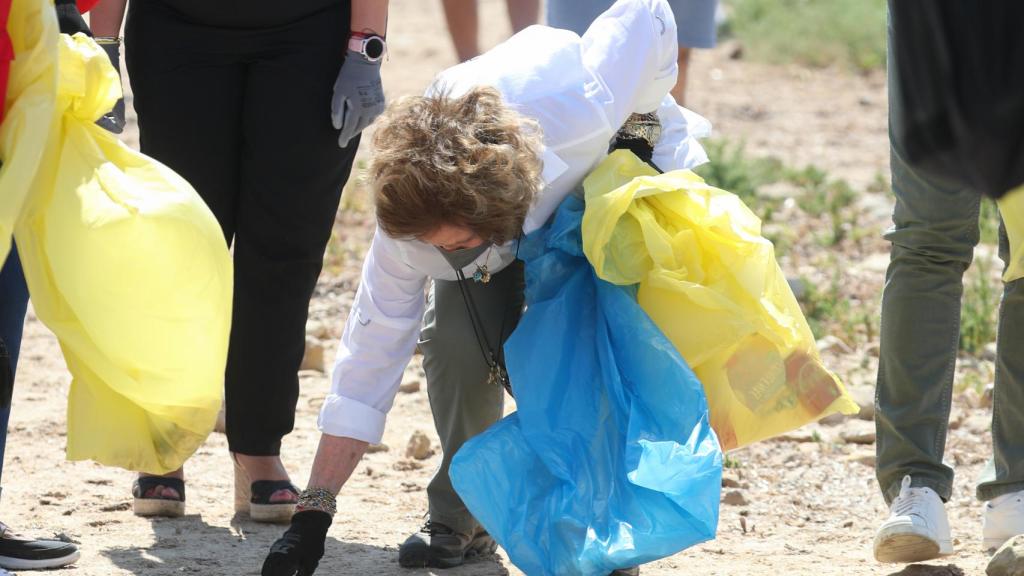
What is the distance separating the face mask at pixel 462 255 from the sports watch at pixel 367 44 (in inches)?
21.0

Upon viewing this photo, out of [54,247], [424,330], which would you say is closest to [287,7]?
[424,330]

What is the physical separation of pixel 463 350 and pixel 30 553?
0.96 meters

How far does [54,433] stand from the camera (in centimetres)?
407

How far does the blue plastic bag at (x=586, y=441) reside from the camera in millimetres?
2609

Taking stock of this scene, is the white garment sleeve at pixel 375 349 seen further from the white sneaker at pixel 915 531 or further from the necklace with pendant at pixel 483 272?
the white sneaker at pixel 915 531

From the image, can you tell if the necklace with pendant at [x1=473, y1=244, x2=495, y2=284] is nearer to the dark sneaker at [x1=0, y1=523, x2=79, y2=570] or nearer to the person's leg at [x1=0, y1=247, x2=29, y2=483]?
the person's leg at [x1=0, y1=247, x2=29, y2=483]

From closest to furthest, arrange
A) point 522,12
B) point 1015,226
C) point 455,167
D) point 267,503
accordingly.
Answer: point 455,167 → point 1015,226 → point 267,503 → point 522,12

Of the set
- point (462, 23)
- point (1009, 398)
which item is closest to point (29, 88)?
point (1009, 398)

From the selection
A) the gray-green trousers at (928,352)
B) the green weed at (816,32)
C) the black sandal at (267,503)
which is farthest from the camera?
the green weed at (816,32)

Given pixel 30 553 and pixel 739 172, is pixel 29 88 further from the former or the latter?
pixel 739 172

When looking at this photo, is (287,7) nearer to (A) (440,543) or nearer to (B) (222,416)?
(A) (440,543)

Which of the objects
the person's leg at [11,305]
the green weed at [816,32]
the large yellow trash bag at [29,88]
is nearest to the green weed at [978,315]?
the person's leg at [11,305]

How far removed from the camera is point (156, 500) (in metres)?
3.46

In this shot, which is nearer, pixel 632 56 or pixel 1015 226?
pixel 1015 226
